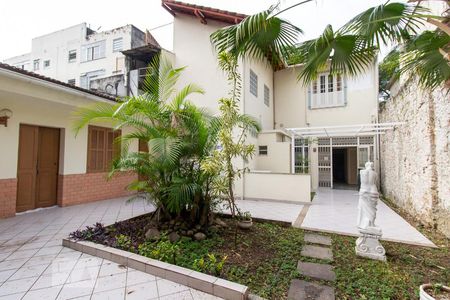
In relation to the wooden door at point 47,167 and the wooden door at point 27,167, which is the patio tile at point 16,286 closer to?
the wooden door at point 27,167

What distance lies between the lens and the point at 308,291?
278 cm

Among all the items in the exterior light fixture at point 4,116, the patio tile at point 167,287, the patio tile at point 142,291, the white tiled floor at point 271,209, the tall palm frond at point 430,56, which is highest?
the tall palm frond at point 430,56

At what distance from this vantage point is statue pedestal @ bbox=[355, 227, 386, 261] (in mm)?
3607

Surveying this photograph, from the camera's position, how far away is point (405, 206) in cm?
705

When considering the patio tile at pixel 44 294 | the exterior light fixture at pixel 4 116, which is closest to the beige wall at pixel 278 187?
the patio tile at pixel 44 294

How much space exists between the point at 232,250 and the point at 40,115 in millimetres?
6616

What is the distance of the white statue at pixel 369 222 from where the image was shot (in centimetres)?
364

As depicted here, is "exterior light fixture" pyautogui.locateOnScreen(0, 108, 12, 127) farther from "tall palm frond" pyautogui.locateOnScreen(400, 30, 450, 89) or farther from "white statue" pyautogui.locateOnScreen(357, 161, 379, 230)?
"tall palm frond" pyautogui.locateOnScreen(400, 30, 450, 89)

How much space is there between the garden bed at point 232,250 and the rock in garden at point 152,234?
0.08m

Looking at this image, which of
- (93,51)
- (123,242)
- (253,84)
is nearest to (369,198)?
(123,242)

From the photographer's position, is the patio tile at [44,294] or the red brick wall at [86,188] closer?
the patio tile at [44,294]

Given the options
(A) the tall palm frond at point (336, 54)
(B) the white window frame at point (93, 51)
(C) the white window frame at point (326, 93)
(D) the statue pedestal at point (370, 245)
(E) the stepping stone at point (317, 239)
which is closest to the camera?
(A) the tall palm frond at point (336, 54)

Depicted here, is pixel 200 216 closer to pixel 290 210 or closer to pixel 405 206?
pixel 290 210

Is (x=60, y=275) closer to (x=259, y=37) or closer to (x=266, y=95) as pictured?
(x=259, y=37)
